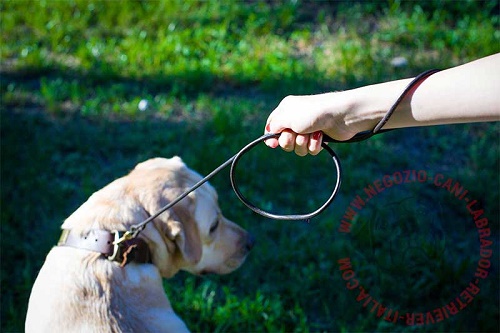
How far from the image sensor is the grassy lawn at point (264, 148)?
14.0 feet

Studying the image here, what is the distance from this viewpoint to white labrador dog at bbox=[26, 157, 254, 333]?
2736mm

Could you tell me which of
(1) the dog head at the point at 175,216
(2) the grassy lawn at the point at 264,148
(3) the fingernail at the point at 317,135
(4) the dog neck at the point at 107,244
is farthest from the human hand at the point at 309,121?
(2) the grassy lawn at the point at 264,148

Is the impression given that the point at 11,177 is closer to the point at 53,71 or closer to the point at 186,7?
the point at 53,71

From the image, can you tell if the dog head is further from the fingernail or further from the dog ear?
the fingernail

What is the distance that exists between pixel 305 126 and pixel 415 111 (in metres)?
0.43

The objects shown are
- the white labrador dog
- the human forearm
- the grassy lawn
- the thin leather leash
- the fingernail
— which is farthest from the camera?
the grassy lawn

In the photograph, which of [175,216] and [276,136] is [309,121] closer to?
[276,136]

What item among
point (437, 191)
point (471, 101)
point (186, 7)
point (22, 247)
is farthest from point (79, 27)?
point (471, 101)

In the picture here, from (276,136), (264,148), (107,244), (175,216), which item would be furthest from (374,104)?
Answer: (264,148)

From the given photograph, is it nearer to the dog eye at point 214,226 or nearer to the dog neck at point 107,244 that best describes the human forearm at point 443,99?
the dog neck at point 107,244

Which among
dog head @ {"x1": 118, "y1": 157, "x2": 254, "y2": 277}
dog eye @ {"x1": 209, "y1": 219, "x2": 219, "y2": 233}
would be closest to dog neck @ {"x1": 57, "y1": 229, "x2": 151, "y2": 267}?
dog head @ {"x1": 118, "y1": 157, "x2": 254, "y2": 277}

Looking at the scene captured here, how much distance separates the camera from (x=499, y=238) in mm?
4691

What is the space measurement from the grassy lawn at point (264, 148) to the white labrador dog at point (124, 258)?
1123mm

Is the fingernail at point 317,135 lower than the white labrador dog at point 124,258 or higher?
higher
